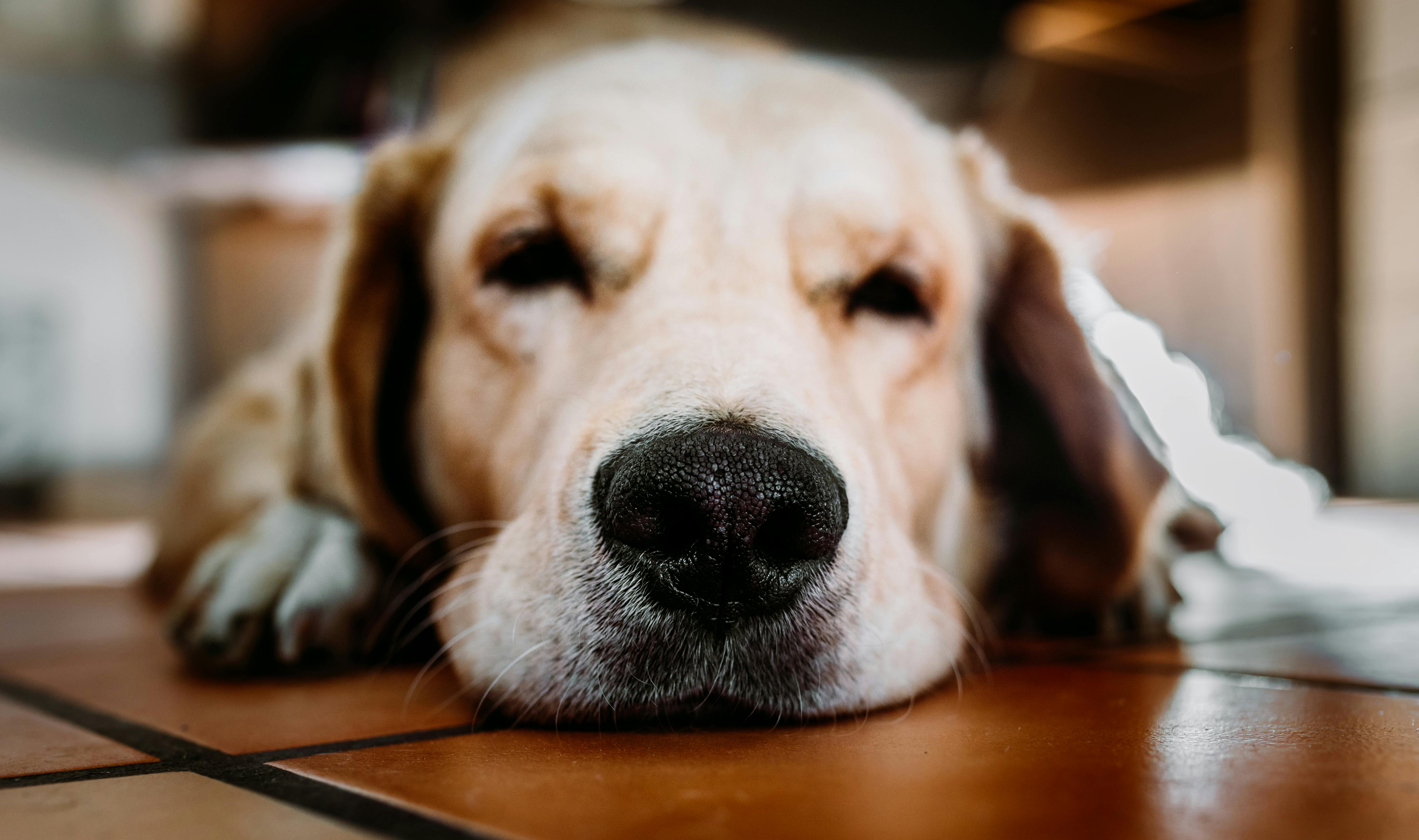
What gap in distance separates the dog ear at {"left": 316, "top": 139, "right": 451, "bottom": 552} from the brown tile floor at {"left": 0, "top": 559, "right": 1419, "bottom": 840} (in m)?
0.42

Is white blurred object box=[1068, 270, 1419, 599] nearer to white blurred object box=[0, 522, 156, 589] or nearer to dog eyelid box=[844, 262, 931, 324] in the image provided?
dog eyelid box=[844, 262, 931, 324]

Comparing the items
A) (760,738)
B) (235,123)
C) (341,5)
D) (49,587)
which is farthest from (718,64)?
(235,123)

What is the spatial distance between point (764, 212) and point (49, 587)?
8.53 ft

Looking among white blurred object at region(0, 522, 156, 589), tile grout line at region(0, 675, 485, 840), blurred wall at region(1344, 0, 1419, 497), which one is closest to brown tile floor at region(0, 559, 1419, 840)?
tile grout line at region(0, 675, 485, 840)

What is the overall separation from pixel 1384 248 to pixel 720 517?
15.5 ft

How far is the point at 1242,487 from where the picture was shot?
2.71 m

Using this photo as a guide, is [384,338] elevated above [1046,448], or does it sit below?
above

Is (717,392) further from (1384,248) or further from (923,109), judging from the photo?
(1384,248)

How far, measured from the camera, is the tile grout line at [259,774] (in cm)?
74

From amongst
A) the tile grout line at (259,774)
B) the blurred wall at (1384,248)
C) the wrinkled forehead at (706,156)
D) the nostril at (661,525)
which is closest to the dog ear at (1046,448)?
the wrinkled forehead at (706,156)

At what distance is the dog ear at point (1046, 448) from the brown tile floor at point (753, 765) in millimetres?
431

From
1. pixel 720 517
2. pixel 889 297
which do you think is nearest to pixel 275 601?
pixel 720 517

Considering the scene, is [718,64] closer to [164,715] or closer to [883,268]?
[883,268]

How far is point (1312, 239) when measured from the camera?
526 cm
